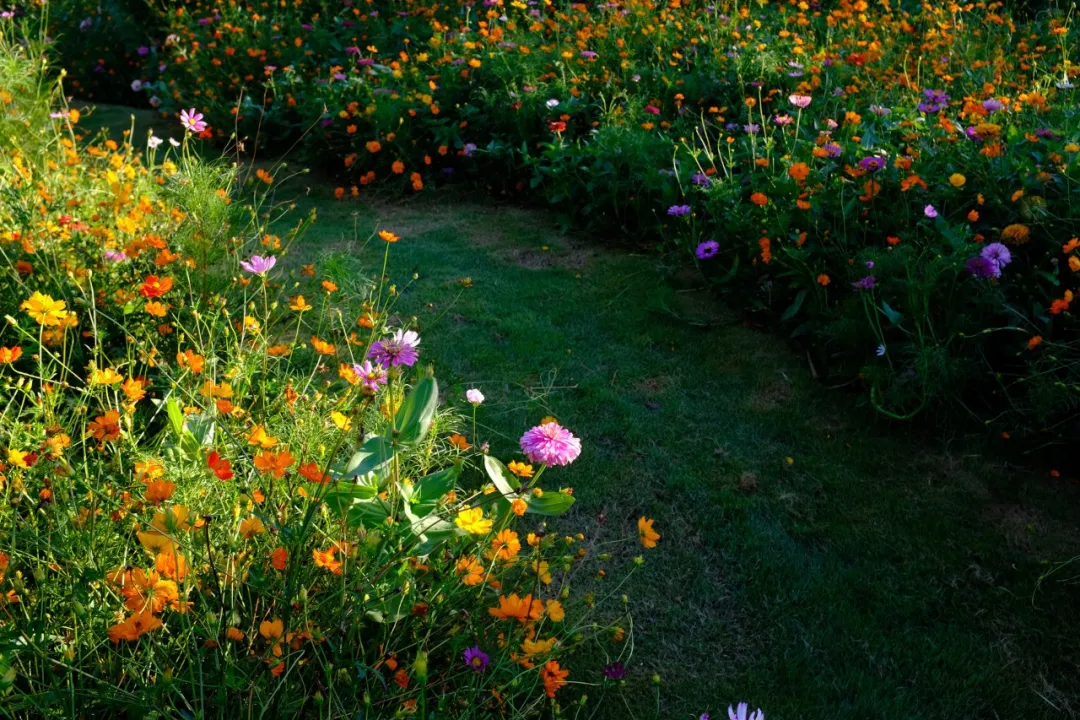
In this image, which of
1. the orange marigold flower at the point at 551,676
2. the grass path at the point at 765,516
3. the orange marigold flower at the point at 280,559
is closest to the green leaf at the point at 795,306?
the grass path at the point at 765,516

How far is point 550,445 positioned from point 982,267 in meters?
1.66

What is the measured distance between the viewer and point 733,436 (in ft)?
9.09

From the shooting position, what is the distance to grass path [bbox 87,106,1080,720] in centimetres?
195

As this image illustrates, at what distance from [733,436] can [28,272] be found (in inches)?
87.5

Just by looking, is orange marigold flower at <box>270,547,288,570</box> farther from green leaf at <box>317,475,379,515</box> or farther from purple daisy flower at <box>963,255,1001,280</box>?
purple daisy flower at <box>963,255,1001,280</box>

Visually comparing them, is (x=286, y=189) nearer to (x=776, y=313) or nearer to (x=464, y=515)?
(x=776, y=313)

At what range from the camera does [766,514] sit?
2.44 meters

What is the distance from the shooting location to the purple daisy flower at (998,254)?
8.71 ft

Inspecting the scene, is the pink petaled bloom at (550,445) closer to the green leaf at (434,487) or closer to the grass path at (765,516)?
the green leaf at (434,487)

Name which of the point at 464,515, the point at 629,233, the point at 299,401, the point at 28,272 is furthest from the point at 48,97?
the point at 464,515

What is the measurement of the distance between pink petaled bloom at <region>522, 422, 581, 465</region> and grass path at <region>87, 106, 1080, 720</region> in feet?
1.84

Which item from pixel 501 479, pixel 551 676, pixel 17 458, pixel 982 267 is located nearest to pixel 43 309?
pixel 17 458

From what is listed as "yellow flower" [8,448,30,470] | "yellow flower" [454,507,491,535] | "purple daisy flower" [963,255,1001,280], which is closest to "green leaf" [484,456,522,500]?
"yellow flower" [454,507,491,535]

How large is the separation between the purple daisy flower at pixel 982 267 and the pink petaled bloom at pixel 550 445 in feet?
5.18
